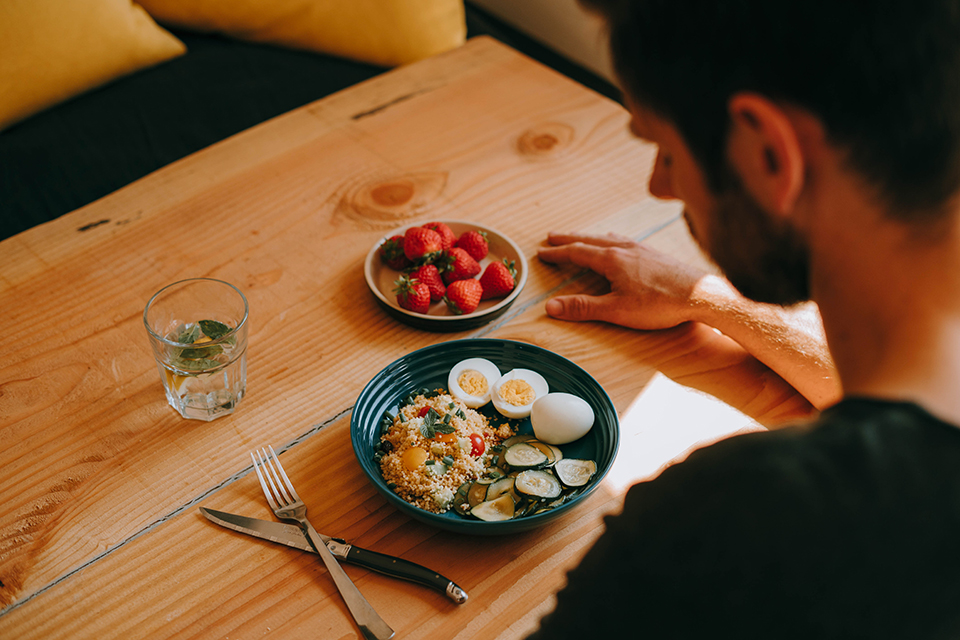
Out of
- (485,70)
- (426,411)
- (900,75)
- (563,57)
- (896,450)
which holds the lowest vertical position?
(563,57)

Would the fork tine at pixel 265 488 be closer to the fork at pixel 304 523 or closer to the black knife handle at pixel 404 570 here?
the fork at pixel 304 523

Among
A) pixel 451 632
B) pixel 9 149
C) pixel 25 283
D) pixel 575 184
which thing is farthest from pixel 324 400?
pixel 9 149

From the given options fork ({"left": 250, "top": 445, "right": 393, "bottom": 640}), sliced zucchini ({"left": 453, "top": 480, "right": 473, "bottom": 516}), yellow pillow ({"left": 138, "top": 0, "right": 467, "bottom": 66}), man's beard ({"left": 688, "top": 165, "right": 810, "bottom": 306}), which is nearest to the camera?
man's beard ({"left": 688, "top": 165, "right": 810, "bottom": 306})

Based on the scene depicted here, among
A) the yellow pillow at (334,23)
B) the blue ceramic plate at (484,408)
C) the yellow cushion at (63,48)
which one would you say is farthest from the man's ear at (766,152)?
the yellow cushion at (63,48)

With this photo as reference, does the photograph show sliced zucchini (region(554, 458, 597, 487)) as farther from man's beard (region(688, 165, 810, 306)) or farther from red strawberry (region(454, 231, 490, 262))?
red strawberry (region(454, 231, 490, 262))

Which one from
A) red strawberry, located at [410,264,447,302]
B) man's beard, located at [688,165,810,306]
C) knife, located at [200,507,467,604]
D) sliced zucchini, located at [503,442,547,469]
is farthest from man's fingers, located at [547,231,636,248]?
knife, located at [200,507,467,604]

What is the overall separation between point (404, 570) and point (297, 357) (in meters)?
0.43

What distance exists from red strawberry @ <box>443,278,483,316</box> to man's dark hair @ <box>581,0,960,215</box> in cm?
62

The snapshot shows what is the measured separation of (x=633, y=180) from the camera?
1.55m

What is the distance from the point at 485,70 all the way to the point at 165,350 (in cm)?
118

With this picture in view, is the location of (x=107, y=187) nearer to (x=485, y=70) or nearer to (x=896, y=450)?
(x=485, y=70)

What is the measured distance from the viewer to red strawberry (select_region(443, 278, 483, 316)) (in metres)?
1.22

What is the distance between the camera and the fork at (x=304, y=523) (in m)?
0.81

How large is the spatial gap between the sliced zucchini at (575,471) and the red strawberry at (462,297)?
34cm
